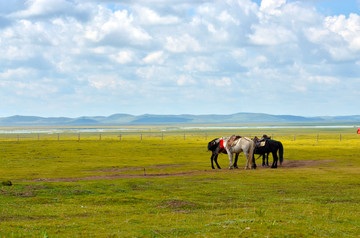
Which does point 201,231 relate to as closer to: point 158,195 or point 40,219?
point 40,219

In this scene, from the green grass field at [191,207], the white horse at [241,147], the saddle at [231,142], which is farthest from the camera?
the saddle at [231,142]

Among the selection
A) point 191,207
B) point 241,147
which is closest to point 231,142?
point 241,147

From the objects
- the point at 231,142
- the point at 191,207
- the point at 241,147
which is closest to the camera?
the point at 191,207

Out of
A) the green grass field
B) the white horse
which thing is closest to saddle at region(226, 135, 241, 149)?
the white horse

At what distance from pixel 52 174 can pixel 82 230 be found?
21.4 meters

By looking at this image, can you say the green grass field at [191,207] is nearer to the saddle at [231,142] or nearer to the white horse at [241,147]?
the white horse at [241,147]

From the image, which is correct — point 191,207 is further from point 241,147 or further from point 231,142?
point 231,142

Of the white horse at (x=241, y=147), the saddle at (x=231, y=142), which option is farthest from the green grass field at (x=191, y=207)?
the saddle at (x=231, y=142)

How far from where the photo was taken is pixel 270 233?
11422 mm

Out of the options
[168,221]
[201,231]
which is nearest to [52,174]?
[168,221]

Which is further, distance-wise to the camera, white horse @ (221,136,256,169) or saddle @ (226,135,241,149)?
saddle @ (226,135,241,149)

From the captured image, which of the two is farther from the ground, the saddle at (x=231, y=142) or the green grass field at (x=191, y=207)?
the saddle at (x=231, y=142)

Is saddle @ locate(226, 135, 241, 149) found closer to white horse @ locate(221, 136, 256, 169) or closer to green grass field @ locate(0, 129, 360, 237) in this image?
white horse @ locate(221, 136, 256, 169)

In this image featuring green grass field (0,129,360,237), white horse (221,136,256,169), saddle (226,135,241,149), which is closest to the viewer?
green grass field (0,129,360,237)
